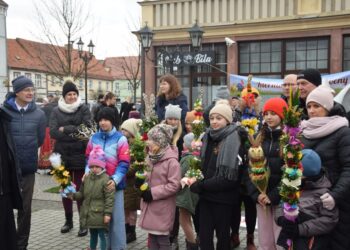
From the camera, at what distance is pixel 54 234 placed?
628 centimetres

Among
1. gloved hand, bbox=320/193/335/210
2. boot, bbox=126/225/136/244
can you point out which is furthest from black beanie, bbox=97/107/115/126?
gloved hand, bbox=320/193/335/210

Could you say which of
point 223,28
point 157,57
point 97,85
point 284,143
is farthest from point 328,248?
point 97,85

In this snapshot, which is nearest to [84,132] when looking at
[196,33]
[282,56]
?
[196,33]

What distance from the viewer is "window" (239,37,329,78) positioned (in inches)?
539

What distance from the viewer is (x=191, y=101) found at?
1576 cm

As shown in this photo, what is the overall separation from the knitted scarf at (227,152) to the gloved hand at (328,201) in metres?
0.99

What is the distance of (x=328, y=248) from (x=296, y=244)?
299mm

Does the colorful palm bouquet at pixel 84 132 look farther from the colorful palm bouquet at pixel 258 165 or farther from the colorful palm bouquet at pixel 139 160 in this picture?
the colorful palm bouquet at pixel 258 165

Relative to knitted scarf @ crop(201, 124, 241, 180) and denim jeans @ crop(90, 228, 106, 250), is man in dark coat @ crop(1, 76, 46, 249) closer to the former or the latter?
denim jeans @ crop(90, 228, 106, 250)

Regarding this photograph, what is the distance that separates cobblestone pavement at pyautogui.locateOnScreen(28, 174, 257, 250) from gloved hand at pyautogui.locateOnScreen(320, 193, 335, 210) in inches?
88.2

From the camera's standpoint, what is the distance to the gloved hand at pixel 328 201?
140 inches

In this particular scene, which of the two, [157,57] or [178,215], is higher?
[157,57]

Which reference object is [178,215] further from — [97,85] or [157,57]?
[97,85]

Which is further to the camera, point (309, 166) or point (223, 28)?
point (223, 28)
